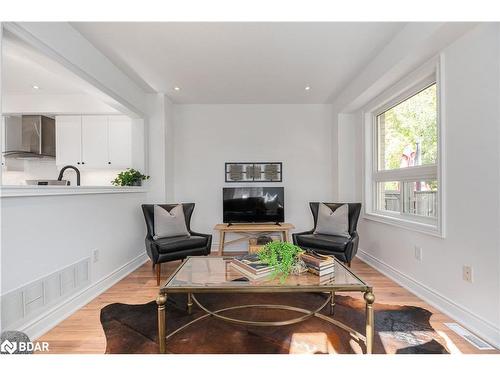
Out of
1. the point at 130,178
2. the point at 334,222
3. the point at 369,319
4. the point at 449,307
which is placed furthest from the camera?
the point at 130,178

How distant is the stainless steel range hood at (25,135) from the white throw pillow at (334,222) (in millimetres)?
4420

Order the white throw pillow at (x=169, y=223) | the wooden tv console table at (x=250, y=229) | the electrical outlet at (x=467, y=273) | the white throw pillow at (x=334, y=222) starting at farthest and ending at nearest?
the wooden tv console table at (x=250, y=229)
the white throw pillow at (x=334, y=222)
the white throw pillow at (x=169, y=223)
the electrical outlet at (x=467, y=273)

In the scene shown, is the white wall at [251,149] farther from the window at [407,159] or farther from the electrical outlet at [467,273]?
the electrical outlet at [467,273]

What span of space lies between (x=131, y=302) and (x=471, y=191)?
3.07 m

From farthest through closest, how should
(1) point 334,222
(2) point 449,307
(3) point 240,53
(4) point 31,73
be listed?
(1) point 334,222 < (4) point 31,73 < (3) point 240,53 < (2) point 449,307

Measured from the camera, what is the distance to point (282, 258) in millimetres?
1806

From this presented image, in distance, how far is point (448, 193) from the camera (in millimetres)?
2088

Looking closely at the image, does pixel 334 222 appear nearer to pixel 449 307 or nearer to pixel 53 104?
pixel 449 307

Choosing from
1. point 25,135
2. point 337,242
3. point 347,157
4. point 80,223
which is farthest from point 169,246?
point 25,135

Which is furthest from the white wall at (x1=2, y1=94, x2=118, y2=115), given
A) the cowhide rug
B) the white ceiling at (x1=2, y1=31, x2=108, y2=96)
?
the cowhide rug

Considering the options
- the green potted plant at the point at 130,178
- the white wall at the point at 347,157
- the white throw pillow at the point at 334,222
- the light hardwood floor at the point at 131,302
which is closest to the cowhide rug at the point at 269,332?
the light hardwood floor at the point at 131,302

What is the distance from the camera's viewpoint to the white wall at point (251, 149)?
4.18 m
